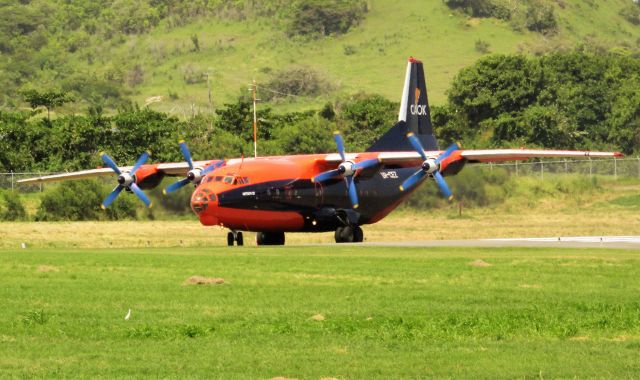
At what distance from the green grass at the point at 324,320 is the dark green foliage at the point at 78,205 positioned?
117ft

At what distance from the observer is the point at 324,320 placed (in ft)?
79.6

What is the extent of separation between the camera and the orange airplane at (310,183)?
173ft

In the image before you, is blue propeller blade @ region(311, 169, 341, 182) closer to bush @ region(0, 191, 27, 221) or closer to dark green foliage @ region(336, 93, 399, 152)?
bush @ region(0, 191, 27, 221)

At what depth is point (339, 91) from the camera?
19112cm

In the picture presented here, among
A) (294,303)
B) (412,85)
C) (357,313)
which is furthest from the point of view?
(412,85)

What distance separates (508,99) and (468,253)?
95.7 m

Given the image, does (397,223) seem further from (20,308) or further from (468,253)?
(20,308)

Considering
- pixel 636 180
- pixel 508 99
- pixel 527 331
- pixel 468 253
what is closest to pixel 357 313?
pixel 527 331

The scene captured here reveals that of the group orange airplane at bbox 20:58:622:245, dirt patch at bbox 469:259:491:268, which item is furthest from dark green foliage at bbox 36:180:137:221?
dirt patch at bbox 469:259:491:268

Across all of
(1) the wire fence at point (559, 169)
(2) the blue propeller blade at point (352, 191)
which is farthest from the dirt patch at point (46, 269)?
(1) the wire fence at point (559, 169)

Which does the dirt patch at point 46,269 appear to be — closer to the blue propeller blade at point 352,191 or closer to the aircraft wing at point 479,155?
the blue propeller blade at point 352,191

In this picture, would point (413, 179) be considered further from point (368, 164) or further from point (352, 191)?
point (352, 191)

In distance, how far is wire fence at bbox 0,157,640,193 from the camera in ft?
278

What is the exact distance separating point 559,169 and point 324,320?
6904 cm
